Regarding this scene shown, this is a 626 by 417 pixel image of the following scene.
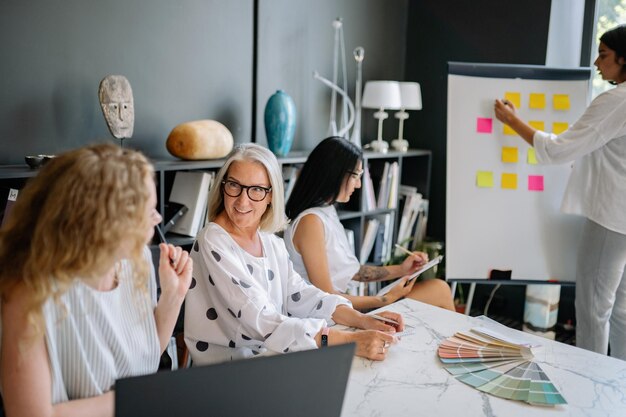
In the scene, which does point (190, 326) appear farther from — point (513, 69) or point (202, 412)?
point (513, 69)

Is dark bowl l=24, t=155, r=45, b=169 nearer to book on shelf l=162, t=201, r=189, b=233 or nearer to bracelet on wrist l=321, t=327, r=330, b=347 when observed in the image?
book on shelf l=162, t=201, r=189, b=233

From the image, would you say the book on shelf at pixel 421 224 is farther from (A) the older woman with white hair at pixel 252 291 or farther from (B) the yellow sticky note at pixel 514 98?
(A) the older woman with white hair at pixel 252 291

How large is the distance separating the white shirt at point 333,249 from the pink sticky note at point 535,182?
1037 mm

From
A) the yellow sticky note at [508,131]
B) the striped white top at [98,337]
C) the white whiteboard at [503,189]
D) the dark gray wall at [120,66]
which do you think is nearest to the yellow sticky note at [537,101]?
the white whiteboard at [503,189]

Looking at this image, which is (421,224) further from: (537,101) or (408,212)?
(537,101)

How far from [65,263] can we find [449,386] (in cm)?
88

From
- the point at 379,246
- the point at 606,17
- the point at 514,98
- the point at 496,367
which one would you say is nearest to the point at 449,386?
the point at 496,367

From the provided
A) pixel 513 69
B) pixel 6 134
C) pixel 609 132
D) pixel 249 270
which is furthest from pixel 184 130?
pixel 609 132

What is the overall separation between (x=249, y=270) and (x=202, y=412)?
816 millimetres

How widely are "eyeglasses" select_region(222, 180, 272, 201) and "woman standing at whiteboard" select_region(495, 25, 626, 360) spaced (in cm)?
157

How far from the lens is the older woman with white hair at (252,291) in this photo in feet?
5.16

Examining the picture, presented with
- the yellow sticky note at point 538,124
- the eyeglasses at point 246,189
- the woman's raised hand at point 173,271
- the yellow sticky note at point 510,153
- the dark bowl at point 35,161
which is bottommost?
the woman's raised hand at point 173,271

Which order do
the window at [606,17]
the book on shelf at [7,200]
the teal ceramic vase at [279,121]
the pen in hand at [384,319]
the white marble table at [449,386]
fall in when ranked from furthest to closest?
the window at [606,17]
the teal ceramic vase at [279,121]
the book on shelf at [7,200]
the pen in hand at [384,319]
the white marble table at [449,386]

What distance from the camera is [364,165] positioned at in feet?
11.0
